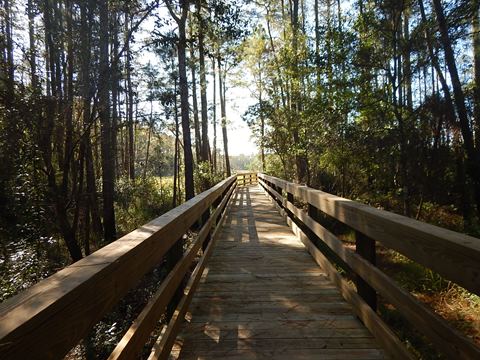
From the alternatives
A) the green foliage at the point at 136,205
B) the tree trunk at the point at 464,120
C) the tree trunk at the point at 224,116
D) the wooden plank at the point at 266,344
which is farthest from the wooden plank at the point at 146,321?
the tree trunk at the point at 224,116

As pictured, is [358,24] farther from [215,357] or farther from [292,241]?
[215,357]

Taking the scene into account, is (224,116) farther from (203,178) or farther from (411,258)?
(411,258)

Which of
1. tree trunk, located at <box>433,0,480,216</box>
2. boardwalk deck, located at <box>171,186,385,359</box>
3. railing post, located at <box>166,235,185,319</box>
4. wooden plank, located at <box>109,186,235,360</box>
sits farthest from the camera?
tree trunk, located at <box>433,0,480,216</box>

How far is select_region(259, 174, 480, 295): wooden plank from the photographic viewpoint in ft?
4.12

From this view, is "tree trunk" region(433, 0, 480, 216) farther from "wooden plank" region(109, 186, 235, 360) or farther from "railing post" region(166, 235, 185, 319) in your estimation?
"wooden plank" region(109, 186, 235, 360)

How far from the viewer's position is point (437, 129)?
9.87 metres

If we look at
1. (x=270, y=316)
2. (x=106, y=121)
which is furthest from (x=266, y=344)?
(x=106, y=121)

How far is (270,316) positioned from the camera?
2.77 meters

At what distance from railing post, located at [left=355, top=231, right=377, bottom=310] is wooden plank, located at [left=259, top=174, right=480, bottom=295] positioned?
10 cm

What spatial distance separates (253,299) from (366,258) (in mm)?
1275

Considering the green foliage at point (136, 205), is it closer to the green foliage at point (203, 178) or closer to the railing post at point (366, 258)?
the green foliage at point (203, 178)

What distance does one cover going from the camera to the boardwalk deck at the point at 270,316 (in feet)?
7.39

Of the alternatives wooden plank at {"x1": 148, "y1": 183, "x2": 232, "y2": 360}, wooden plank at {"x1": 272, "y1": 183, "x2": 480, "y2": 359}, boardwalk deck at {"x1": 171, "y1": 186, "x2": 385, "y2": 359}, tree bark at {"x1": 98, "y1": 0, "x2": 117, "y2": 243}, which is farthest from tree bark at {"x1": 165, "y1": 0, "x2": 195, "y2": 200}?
wooden plank at {"x1": 272, "y1": 183, "x2": 480, "y2": 359}

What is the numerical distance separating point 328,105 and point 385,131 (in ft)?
6.53
